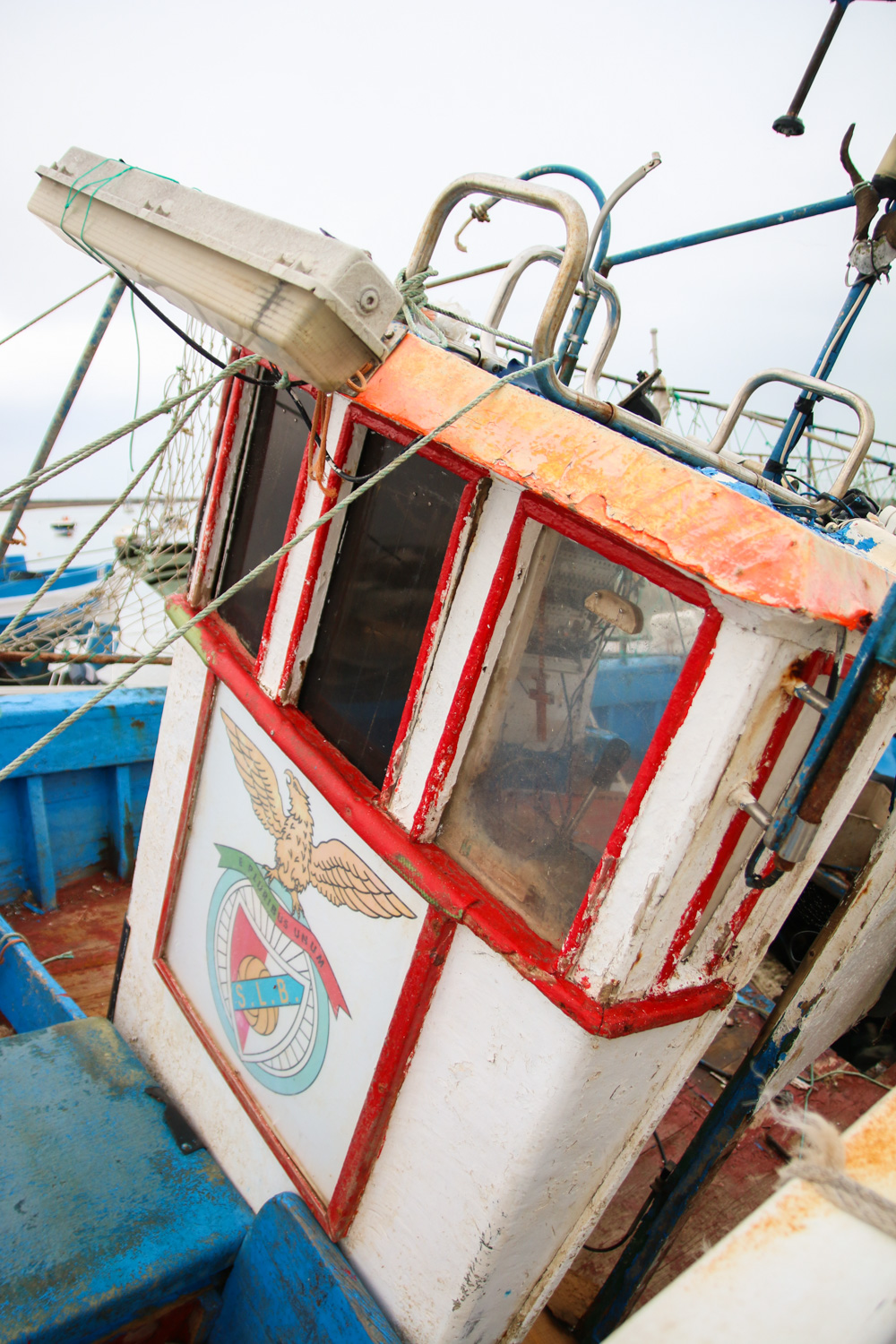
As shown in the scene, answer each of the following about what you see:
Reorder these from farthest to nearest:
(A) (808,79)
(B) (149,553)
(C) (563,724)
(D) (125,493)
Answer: (B) (149,553) < (A) (808,79) < (D) (125,493) < (C) (563,724)

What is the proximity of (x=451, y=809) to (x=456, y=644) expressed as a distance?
1.13ft

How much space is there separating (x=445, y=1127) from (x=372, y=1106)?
0.61 ft

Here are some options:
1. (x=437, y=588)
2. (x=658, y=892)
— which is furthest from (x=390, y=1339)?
(x=437, y=588)

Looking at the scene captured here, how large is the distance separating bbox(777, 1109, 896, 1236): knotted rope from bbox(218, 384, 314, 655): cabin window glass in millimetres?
1762

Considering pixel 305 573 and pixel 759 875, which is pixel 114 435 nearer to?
pixel 305 573

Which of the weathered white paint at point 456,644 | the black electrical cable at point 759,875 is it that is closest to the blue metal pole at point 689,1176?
the black electrical cable at point 759,875

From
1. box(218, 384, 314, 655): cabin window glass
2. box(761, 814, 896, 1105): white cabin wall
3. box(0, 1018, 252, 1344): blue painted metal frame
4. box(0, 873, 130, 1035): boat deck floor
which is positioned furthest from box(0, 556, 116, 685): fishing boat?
box(761, 814, 896, 1105): white cabin wall

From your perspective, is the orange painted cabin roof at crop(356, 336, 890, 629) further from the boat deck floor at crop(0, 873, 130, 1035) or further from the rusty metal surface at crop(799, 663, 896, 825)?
the boat deck floor at crop(0, 873, 130, 1035)

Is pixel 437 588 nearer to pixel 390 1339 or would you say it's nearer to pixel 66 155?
pixel 66 155

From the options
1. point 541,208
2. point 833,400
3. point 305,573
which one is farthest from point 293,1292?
point 833,400

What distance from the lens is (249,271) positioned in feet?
4.13

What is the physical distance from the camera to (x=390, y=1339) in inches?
59.0

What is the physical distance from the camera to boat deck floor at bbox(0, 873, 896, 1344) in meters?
2.43

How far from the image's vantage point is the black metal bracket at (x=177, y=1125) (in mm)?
2139
